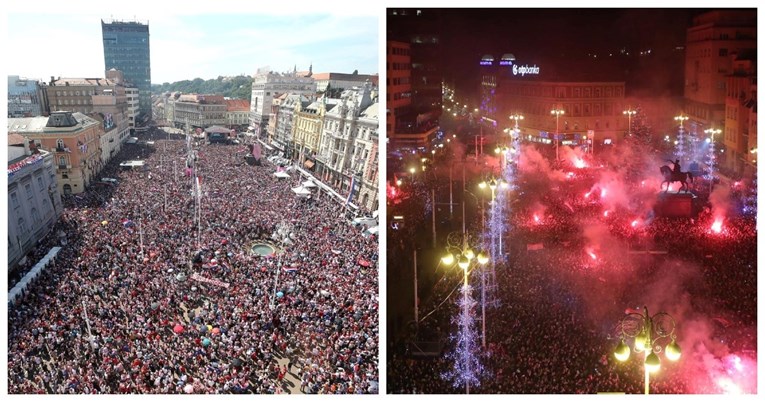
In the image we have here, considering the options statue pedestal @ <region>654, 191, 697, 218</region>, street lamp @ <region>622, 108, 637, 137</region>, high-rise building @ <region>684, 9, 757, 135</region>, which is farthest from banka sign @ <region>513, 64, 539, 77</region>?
statue pedestal @ <region>654, 191, 697, 218</region>

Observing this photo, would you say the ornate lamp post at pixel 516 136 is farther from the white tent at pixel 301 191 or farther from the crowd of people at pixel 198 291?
the crowd of people at pixel 198 291

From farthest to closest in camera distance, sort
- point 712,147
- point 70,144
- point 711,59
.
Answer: point 711,59, point 712,147, point 70,144

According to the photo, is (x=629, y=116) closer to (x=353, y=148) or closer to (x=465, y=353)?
(x=353, y=148)

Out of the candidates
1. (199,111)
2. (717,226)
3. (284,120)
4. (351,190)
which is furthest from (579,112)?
(199,111)

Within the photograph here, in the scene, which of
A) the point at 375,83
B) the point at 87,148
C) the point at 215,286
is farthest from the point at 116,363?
the point at 375,83

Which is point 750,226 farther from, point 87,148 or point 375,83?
point 87,148

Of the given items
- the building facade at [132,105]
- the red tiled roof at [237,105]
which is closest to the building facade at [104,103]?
the building facade at [132,105]

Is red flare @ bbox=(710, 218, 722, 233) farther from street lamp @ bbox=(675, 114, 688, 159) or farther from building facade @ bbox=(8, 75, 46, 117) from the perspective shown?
building facade @ bbox=(8, 75, 46, 117)
